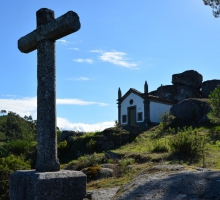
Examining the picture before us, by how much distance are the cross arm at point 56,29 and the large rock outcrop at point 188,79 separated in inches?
1217

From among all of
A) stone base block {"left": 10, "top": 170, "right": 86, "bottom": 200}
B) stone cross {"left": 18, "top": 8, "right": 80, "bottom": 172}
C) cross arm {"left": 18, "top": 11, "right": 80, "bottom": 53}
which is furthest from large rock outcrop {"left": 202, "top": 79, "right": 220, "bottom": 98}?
stone base block {"left": 10, "top": 170, "right": 86, "bottom": 200}

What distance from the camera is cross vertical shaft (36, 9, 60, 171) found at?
5160 millimetres

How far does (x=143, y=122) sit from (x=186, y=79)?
9598 millimetres

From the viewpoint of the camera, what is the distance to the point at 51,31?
5.32 m

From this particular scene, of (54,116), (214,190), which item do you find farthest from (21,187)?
(214,190)

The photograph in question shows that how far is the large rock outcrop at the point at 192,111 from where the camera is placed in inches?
912

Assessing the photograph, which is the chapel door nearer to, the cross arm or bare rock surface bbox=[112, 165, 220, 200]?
the cross arm

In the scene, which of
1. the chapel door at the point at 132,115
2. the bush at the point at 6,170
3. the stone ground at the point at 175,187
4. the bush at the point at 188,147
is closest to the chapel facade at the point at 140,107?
the chapel door at the point at 132,115

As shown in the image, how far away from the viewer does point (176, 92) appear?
34.2 meters

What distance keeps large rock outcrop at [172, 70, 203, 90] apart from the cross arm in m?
30.9

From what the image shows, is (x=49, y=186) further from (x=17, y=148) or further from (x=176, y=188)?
(x=17, y=148)

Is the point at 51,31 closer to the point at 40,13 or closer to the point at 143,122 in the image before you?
the point at 40,13

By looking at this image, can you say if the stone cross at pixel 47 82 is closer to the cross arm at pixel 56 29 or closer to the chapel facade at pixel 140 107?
the cross arm at pixel 56 29

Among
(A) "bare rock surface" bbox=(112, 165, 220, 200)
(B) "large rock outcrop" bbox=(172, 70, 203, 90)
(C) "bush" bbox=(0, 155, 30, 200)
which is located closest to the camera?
(A) "bare rock surface" bbox=(112, 165, 220, 200)
